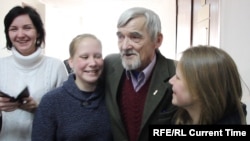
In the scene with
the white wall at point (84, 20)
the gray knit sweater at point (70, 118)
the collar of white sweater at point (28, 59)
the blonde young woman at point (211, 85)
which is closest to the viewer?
the blonde young woman at point (211, 85)

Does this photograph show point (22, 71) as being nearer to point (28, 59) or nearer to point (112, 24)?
point (28, 59)

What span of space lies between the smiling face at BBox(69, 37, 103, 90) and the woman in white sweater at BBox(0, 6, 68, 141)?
281 mm

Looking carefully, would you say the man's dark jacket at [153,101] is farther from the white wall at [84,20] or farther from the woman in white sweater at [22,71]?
the white wall at [84,20]

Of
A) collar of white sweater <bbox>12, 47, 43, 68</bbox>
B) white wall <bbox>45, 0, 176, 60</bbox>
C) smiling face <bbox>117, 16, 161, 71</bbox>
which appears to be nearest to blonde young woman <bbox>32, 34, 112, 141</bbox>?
smiling face <bbox>117, 16, 161, 71</bbox>

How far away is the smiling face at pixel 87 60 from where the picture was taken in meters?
1.34

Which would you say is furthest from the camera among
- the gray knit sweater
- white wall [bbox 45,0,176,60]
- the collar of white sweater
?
white wall [bbox 45,0,176,60]

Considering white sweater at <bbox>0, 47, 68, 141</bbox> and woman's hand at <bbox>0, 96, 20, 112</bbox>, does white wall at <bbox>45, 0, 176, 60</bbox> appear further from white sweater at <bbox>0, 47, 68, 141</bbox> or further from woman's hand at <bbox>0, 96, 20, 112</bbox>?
woman's hand at <bbox>0, 96, 20, 112</bbox>

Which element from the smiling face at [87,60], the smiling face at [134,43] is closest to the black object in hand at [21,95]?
the smiling face at [87,60]

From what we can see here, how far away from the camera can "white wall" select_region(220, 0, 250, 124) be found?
1940 millimetres

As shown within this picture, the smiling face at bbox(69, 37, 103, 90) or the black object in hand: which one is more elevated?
the smiling face at bbox(69, 37, 103, 90)

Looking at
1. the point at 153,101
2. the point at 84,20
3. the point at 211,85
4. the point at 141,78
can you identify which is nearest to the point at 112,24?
the point at 84,20

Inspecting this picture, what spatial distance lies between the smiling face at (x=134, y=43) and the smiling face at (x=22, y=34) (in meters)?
0.50

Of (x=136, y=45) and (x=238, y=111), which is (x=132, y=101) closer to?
(x=136, y=45)

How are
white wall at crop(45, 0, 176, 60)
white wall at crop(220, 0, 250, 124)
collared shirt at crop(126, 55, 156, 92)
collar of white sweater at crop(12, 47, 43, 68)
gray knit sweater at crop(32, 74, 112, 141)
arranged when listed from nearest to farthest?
gray knit sweater at crop(32, 74, 112, 141) < collared shirt at crop(126, 55, 156, 92) < collar of white sweater at crop(12, 47, 43, 68) < white wall at crop(220, 0, 250, 124) < white wall at crop(45, 0, 176, 60)
